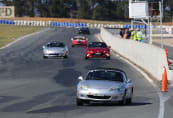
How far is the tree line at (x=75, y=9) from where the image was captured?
16862 cm

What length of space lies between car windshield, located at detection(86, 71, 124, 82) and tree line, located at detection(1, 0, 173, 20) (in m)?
149

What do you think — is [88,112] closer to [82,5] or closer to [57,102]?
[57,102]

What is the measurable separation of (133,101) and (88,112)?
3792mm

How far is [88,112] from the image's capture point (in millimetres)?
12258

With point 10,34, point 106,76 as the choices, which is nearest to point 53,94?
point 106,76

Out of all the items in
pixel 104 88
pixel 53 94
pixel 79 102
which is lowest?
pixel 53 94

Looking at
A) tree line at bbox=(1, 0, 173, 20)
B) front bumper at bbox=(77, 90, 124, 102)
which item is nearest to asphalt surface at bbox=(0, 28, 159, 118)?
front bumper at bbox=(77, 90, 124, 102)

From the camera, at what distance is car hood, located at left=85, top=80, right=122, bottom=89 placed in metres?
13.5

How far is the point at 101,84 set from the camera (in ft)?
44.9

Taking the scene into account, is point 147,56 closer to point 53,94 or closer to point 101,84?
point 53,94

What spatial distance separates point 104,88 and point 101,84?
0.26 metres

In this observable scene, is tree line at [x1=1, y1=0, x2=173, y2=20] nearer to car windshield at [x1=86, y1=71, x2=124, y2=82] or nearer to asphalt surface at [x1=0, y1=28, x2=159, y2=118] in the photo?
asphalt surface at [x1=0, y1=28, x2=159, y2=118]

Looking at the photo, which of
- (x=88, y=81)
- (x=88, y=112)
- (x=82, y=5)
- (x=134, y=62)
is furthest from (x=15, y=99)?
(x=82, y=5)

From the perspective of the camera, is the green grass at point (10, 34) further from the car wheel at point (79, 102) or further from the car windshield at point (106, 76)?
the car wheel at point (79, 102)
